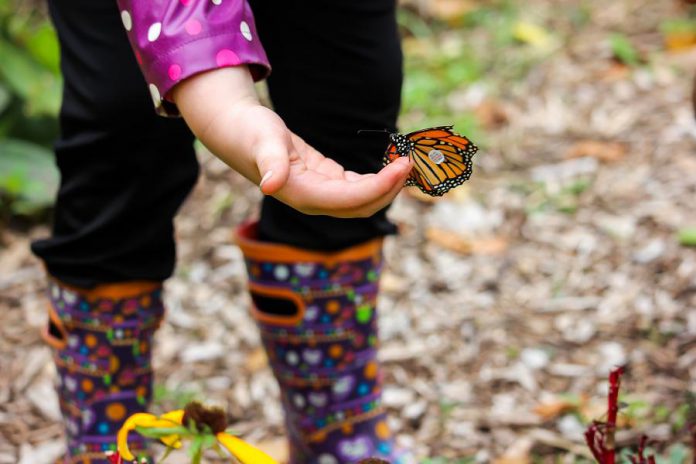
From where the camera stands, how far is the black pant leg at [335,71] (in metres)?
1.22

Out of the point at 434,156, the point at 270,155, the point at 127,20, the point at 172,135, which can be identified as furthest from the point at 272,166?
the point at 172,135

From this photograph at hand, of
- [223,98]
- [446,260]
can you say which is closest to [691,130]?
[446,260]

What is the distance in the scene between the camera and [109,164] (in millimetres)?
1207

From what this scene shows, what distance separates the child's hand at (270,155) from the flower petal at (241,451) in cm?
21

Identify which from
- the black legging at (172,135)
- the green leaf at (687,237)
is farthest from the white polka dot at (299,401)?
the green leaf at (687,237)

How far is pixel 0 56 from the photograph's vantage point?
2521mm

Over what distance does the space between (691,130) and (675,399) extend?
3.90ft

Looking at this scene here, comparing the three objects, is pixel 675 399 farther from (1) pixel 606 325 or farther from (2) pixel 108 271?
(2) pixel 108 271

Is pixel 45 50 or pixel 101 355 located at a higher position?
pixel 45 50

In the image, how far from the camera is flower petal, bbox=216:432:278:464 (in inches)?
32.5

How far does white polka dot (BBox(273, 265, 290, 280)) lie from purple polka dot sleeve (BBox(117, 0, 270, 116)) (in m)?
0.45

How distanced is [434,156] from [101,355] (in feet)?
2.10

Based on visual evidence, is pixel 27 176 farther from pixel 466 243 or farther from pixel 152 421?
pixel 152 421

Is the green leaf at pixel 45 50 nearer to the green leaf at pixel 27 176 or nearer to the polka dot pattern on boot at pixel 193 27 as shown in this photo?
the green leaf at pixel 27 176
